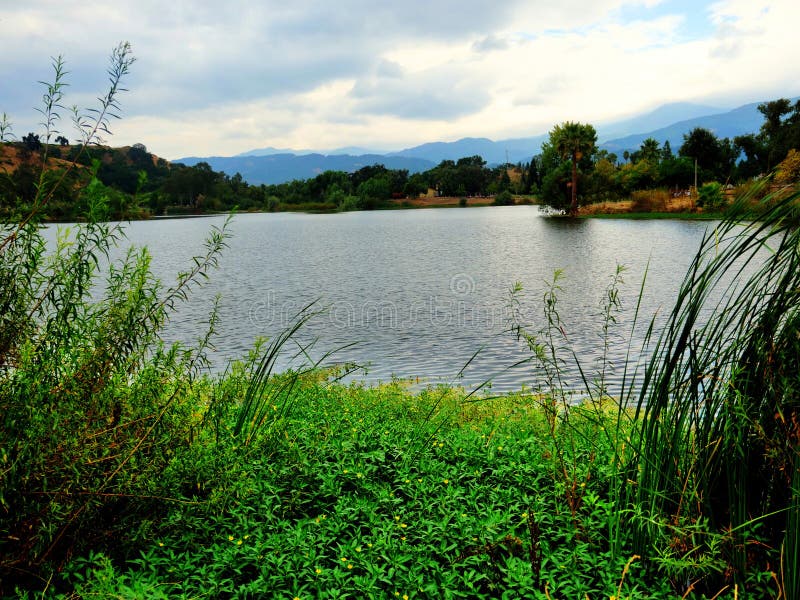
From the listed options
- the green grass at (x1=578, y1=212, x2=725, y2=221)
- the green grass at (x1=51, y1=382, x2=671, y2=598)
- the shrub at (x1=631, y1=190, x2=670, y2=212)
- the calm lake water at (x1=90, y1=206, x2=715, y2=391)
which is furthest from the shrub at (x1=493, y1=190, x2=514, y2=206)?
the green grass at (x1=51, y1=382, x2=671, y2=598)

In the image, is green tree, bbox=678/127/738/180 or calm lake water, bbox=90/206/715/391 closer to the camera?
calm lake water, bbox=90/206/715/391

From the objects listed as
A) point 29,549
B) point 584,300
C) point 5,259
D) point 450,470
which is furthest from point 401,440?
point 584,300

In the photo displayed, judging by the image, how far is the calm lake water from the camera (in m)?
12.2

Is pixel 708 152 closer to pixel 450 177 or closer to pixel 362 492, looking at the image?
pixel 362 492

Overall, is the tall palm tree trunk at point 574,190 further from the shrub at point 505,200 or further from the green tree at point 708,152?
the shrub at point 505,200

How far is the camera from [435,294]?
2059 centimetres

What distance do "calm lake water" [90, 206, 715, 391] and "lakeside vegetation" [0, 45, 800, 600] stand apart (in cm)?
511

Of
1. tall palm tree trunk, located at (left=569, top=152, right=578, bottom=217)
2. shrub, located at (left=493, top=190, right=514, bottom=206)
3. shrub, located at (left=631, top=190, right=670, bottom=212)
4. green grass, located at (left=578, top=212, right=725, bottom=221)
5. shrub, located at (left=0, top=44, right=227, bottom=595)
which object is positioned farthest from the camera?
shrub, located at (left=493, top=190, right=514, bottom=206)

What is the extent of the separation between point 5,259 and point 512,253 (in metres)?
31.2

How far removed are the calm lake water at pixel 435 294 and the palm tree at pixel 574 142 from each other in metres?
23.1

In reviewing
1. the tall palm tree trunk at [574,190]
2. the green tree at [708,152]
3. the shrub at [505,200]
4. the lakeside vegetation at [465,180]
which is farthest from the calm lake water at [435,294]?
the shrub at [505,200]

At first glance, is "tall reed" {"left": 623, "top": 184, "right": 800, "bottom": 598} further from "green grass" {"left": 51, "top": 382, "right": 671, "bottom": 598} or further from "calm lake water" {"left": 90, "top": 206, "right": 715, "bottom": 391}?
"calm lake water" {"left": 90, "top": 206, "right": 715, "bottom": 391}

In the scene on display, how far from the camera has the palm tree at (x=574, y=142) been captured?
63500 mm

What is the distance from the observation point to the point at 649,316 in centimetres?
1462
